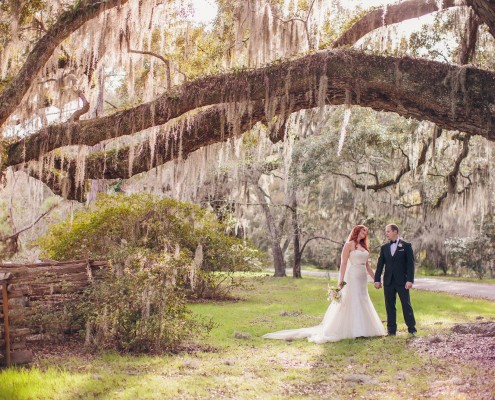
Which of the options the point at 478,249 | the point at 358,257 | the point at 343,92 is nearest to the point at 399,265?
the point at 358,257

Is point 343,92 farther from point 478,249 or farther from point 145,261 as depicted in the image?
point 478,249

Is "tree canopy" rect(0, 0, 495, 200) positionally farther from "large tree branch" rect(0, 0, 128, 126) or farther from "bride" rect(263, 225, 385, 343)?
"bride" rect(263, 225, 385, 343)

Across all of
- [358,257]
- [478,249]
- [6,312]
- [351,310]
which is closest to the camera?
[6,312]

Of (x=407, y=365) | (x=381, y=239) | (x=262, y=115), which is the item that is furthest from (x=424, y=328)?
(x=381, y=239)

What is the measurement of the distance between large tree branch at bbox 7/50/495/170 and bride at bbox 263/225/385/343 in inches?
124

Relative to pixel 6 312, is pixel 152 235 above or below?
above

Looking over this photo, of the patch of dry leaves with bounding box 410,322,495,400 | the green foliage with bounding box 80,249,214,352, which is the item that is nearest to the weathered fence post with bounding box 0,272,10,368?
the green foliage with bounding box 80,249,214,352

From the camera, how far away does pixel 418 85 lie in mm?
6227

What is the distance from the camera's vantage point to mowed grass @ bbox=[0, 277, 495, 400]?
5609 mm

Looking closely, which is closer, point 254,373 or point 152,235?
point 254,373

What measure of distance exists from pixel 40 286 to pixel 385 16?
6.42 meters

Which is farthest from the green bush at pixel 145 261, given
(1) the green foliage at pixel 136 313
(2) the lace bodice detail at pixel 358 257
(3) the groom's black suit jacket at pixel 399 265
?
(3) the groom's black suit jacket at pixel 399 265

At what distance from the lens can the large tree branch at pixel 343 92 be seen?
239 inches

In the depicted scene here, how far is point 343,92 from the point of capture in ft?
22.1
